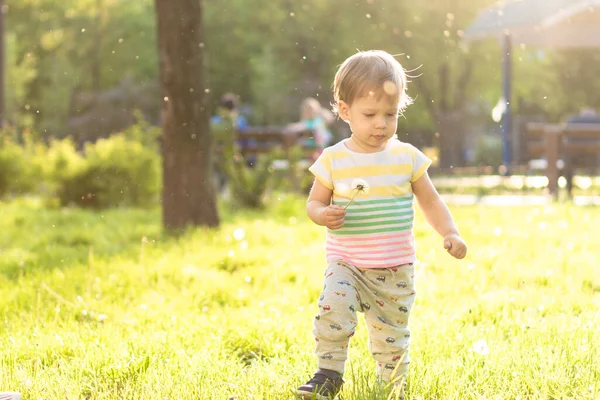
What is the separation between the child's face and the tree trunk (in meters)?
5.18

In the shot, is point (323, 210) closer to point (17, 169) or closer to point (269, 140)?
point (17, 169)

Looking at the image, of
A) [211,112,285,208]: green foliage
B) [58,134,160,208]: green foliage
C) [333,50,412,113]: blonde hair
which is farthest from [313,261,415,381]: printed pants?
[58,134,160,208]: green foliage

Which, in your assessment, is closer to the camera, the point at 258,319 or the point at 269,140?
the point at 258,319

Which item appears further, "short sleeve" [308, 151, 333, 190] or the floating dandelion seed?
Result: "short sleeve" [308, 151, 333, 190]

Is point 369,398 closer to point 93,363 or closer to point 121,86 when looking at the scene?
Answer: point 93,363

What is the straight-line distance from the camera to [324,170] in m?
3.09

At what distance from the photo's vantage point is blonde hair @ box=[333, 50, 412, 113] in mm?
2939

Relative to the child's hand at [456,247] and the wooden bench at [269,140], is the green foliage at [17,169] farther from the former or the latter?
the child's hand at [456,247]

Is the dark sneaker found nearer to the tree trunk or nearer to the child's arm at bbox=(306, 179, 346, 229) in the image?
the child's arm at bbox=(306, 179, 346, 229)

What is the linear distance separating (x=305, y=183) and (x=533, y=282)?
7.43 metres

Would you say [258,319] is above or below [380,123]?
below

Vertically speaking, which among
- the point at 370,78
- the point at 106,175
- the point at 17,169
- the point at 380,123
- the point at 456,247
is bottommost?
the point at 17,169

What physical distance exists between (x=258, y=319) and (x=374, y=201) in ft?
4.39

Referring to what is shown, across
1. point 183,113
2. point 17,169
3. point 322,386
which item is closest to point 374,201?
point 322,386
